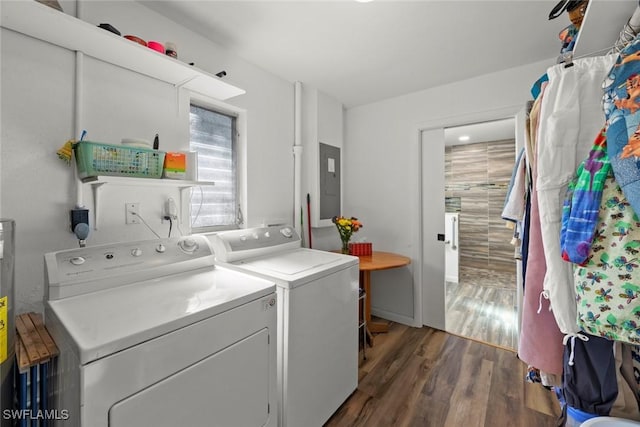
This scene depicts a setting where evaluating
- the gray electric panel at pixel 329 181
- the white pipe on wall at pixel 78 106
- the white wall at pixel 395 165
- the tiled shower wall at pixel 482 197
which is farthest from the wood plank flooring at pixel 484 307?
the white pipe on wall at pixel 78 106

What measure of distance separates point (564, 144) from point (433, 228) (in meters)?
1.88

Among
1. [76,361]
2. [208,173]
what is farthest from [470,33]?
[76,361]

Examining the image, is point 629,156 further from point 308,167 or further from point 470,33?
point 308,167

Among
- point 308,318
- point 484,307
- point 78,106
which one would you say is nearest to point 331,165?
point 308,318

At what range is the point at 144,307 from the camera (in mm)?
1001

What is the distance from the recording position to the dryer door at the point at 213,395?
0.83 m

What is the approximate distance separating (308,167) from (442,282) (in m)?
1.80

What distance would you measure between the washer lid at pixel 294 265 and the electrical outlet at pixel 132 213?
0.61 metres

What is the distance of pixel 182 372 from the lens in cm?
91

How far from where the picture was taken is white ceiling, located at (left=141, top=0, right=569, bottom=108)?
5.16ft

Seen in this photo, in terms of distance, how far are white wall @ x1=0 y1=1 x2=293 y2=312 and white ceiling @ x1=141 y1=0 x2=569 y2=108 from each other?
20cm

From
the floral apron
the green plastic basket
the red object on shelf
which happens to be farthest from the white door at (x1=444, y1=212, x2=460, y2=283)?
the green plastic basket

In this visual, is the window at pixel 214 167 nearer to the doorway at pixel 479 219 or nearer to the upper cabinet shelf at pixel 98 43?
the upper cabinet shelf at pixel 98 43

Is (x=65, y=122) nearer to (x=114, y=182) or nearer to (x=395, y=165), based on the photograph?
(x=114, y=182)
